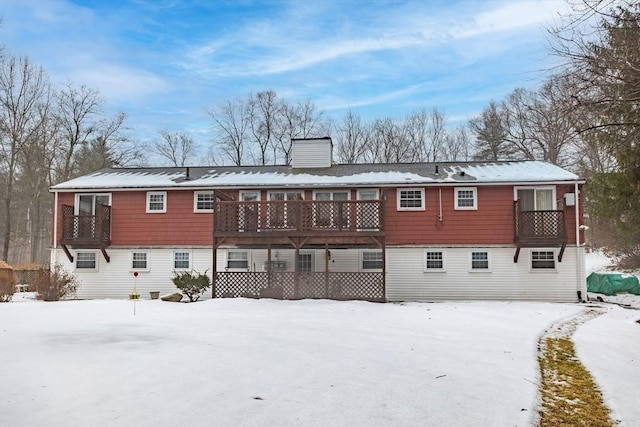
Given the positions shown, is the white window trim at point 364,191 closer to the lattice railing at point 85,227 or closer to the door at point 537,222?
the door at point 537,222

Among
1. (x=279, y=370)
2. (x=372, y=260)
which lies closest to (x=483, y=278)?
(x=372, y=260)

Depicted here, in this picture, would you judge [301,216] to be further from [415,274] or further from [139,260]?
[139,260]

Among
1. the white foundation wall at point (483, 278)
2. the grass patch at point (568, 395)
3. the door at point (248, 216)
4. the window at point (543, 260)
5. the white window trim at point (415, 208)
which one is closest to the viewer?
the grass patch at point (568, 395)

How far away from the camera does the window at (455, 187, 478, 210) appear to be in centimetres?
1855

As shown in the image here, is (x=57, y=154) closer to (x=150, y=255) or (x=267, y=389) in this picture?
(x=150, y=255)

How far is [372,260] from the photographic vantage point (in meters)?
18.9

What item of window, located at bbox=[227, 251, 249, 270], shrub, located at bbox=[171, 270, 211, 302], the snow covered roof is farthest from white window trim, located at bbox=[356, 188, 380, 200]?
shrub, located at bbox=[171, 270, 211, 302]

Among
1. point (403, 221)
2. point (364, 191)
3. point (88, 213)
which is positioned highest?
point (364, 191)

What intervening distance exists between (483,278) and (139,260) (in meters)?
13.8

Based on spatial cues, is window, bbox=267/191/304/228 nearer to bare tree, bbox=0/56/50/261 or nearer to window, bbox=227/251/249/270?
window, bbox=227/251/249/270

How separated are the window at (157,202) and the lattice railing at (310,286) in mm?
5479

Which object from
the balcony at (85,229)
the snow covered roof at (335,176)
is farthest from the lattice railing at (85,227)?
the snow covered roof at (335,176)

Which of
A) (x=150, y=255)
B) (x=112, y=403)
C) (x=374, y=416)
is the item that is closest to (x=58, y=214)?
(x=150, y=255)

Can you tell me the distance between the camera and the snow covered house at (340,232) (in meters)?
16.6
